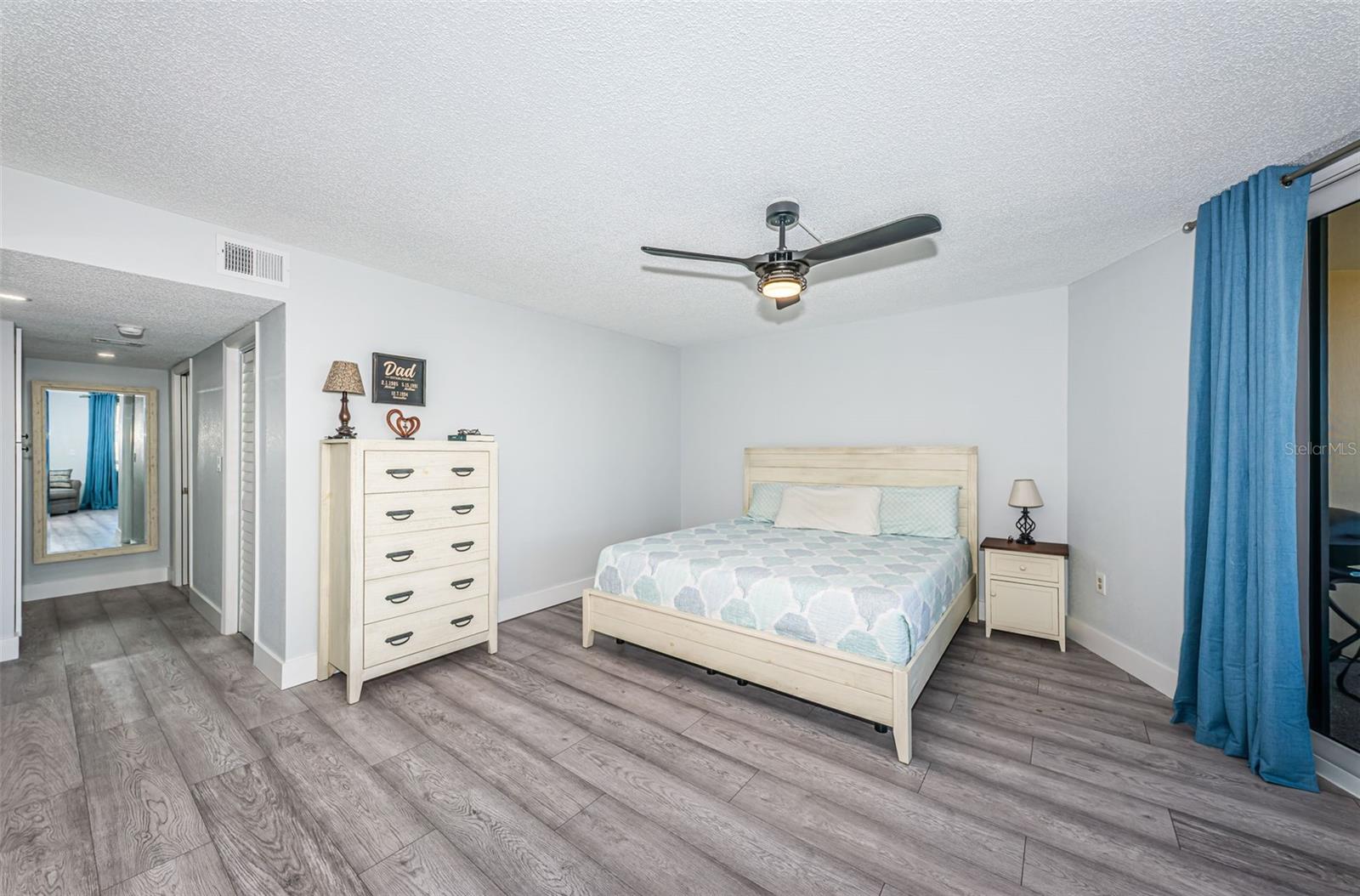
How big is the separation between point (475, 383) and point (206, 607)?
2857 millimetres

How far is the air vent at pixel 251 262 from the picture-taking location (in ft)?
8.85

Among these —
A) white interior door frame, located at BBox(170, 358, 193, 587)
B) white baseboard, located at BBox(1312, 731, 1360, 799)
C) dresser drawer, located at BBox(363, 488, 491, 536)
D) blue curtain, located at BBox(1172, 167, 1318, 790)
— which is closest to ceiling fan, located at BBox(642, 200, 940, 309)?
blue curtain, located at BBox(1172, 167, 1318, 790)

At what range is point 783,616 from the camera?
2.65 meters

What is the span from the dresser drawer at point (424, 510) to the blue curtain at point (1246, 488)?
3834mm

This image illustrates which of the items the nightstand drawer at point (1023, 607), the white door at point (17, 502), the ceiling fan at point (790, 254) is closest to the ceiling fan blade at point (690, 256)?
the ceiling fan at point (790, 254)

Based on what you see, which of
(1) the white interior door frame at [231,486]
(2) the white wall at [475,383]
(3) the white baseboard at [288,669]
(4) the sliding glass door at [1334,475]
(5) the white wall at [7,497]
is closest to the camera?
Answer: (4) the sliding glass door at [1334,475]

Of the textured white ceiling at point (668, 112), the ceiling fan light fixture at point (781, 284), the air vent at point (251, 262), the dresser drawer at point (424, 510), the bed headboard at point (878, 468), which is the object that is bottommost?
the dresser drawer at point (424, 510)

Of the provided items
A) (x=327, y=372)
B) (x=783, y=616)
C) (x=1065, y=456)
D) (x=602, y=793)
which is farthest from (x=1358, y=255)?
(x=327, y=372)

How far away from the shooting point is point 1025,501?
3.60 m

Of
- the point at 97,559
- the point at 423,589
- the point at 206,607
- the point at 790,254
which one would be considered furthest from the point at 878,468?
the point at 97,559

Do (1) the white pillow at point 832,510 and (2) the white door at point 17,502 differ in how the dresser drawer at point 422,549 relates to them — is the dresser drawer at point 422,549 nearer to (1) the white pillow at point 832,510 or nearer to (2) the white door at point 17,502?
(1) the white pillow at point 832,510

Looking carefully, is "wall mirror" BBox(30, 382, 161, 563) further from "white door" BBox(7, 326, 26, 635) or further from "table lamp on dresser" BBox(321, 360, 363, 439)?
"table lamp on dresser" BBox(321, 360, 363, 439)

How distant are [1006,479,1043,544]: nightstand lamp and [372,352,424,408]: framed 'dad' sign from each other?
4.18m

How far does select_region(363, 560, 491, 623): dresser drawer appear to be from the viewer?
9.47 feet
